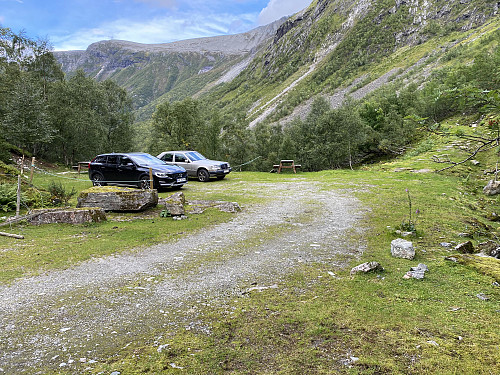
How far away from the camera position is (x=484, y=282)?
4.48 meters

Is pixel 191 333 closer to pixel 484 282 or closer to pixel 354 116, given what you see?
pixel 484 282

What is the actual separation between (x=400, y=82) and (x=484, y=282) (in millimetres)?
80808

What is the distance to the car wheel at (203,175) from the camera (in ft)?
64.1

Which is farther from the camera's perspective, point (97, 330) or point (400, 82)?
point (400, 82)

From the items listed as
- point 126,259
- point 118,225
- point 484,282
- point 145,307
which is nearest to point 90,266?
point 126,259

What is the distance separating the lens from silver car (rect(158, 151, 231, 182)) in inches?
768

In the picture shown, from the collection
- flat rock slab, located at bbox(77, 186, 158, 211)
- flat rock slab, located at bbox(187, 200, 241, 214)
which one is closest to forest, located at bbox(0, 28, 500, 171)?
flat rock slab, located at bbox(187, 200, 241, 214)

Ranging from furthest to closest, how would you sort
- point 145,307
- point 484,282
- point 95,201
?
point 95,201, point 484,282, point 145,307

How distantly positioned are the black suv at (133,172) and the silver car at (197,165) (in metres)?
3.91

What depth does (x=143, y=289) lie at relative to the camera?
4.70 m

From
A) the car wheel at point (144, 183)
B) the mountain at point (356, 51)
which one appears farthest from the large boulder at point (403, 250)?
the mountain at point (356, 51)

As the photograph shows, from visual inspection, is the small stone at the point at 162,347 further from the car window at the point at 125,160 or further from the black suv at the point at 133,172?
the car window at the point at 125,160

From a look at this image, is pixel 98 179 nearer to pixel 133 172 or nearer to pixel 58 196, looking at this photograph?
pixel 133 172

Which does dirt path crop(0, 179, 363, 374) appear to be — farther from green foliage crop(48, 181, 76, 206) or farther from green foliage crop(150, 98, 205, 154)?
green foliage crop(150, 98, 205, 154)
